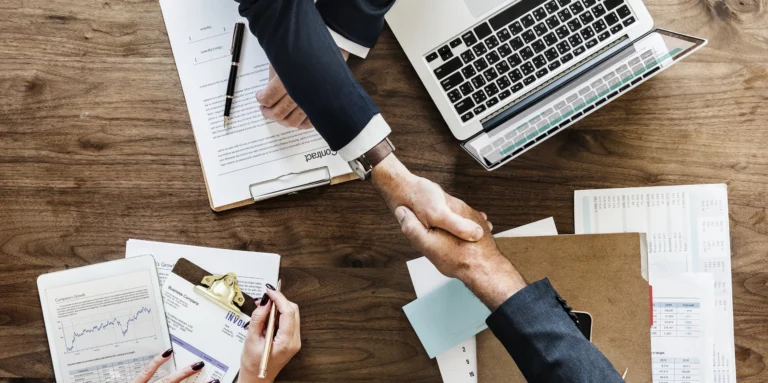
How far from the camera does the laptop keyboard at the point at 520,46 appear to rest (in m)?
1.08

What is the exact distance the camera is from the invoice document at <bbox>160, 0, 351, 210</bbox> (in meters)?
1.14

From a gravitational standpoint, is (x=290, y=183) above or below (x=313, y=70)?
below

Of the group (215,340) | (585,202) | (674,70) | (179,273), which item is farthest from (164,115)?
(674,70)

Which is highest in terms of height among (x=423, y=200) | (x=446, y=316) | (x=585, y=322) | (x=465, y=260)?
(x=423, y=200)

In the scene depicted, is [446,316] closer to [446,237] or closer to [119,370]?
[446,237]

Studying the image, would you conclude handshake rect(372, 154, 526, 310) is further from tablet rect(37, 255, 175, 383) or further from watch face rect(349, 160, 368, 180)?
tablet rect(37, 255, 175, 383)

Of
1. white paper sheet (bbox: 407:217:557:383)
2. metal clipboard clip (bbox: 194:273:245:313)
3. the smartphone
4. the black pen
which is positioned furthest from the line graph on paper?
the smartphone

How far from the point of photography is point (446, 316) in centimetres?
115

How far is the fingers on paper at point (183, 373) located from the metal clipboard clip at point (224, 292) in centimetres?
12

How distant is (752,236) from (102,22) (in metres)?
1.23

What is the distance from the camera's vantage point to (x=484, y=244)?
0.99 metres

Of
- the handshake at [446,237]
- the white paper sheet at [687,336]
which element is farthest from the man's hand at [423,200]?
the white paper sheet at [687,336]

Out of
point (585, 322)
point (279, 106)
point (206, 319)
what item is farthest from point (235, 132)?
point (585, 322)

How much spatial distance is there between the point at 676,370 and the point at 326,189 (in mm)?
708
